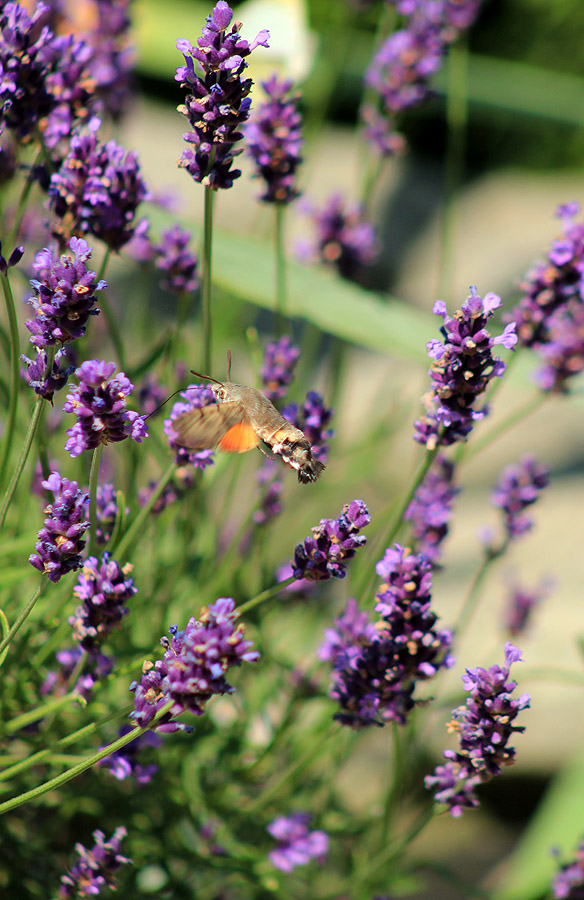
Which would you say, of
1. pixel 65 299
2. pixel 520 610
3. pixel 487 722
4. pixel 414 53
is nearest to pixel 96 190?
pixel 65 299

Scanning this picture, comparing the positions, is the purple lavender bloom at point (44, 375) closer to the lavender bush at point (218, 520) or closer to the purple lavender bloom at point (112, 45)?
the lavender bush at point (218, 520)

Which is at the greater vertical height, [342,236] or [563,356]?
[342,236]

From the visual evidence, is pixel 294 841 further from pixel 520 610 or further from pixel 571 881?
pixel 520 610

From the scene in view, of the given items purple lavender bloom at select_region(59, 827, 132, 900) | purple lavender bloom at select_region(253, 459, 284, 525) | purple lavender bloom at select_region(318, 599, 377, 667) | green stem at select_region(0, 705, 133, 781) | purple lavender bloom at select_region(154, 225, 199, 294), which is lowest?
purple lavender bloom at select_region(59, 827, 132, 900)

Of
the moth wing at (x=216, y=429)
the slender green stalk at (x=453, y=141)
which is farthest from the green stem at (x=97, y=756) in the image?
→ the slender green stalk at (x=453, y=141)

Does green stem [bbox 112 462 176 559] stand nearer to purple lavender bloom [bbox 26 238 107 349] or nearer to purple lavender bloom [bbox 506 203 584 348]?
purple lavender bloom [bbox 26 238 107 349]

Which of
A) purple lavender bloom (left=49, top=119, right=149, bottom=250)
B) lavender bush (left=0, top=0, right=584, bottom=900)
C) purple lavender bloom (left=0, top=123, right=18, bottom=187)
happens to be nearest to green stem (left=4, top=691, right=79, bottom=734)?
lavender bush (left=0, top=0, right=584, bottom=900)

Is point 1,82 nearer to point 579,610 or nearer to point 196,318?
point 579,610
